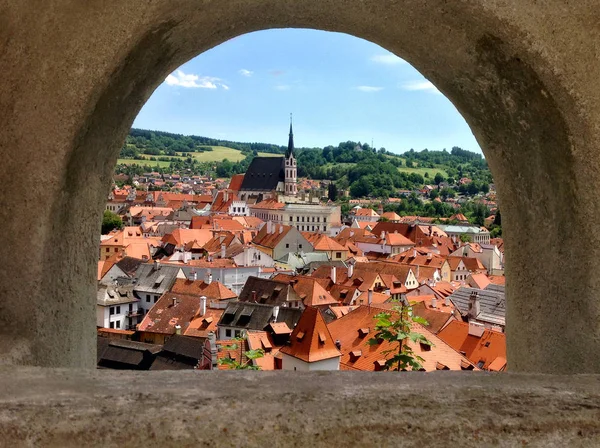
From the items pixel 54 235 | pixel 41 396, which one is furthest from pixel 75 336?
pixel 41 396

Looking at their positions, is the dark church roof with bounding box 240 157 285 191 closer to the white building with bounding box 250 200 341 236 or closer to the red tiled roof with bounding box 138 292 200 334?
the white building with bounding box 250 200 341 236

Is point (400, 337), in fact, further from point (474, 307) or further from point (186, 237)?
point (186, 237)

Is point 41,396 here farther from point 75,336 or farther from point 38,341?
point 75,336

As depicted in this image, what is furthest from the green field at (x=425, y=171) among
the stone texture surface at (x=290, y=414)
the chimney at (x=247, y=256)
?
the stone texture surface at (x=290, y=414)

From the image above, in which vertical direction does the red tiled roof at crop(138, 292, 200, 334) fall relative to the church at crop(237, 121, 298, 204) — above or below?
below

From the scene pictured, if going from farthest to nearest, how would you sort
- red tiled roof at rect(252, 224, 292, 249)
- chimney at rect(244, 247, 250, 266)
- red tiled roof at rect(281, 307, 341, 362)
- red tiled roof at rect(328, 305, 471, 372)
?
1. red tiled roof at rect(252, 224, 292, 249)
2. chimney at rect(244, 247, 250, 266)
3. red tiled roof at rect(281, 307, 341, 362)
4. red tiled roof at rect(328, 305, 471, 372)

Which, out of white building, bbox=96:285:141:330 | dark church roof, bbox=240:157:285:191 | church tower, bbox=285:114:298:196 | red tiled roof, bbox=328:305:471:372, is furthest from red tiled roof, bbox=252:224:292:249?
dark church roof, bbox=240:157:285:191
